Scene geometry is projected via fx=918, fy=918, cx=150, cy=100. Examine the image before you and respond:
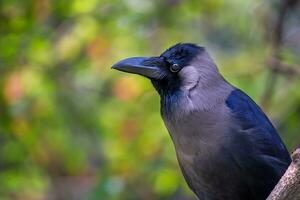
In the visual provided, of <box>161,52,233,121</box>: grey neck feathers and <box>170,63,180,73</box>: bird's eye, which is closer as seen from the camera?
<box>161,52,233,121</box>: grey neck feathers

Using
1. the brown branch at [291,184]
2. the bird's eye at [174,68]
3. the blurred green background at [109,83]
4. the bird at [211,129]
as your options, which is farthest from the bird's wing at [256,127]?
the blurred green background at [109,83]

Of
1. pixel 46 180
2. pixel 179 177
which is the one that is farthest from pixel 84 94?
pixel 179 177

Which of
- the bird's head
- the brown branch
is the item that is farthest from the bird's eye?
the brown branch

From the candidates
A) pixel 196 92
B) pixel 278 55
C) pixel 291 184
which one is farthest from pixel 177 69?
pixel 278 55

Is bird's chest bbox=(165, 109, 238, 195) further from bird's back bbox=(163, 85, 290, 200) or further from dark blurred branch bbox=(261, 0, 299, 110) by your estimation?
dark blurred branch bbox=(261, 0, 299, 110)

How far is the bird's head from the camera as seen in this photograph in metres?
4.71

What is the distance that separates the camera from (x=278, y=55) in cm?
645

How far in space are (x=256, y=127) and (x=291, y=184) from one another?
87 cm

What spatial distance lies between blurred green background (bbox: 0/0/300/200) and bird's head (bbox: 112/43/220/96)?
5.20 ft

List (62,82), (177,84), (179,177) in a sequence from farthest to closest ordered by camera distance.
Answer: (62,82), (179,177), (177,84)

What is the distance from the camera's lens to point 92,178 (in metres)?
7.45

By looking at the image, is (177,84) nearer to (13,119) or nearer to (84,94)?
(13,119)

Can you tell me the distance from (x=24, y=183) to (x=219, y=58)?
174cm

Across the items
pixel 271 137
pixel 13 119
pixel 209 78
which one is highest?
pixel 13 119
